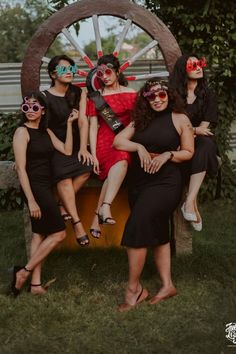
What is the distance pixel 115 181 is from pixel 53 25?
5.82 ft

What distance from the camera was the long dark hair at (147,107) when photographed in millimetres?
3422

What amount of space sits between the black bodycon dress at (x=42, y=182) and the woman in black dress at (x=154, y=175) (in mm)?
450

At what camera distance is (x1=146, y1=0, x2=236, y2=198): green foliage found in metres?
5.62

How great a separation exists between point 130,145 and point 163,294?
94 cm

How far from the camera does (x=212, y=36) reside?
5691 millimetres

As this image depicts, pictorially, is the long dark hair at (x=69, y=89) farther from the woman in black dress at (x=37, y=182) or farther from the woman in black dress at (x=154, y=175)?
the woman in black dress at (x=154, y=175)

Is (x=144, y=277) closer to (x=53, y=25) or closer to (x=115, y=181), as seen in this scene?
(x=115, y=181)

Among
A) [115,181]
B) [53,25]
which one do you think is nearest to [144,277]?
[115,181]

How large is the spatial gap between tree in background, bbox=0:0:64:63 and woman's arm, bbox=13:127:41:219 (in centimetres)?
1427

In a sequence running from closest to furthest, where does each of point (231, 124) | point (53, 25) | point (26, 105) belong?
point (26, 105)
point (53, 25)
point (231, 124)

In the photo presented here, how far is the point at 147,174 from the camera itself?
3.42 metres

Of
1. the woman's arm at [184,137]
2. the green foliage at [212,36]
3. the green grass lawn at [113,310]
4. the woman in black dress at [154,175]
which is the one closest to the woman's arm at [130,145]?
the woman in black dress at [154,175]

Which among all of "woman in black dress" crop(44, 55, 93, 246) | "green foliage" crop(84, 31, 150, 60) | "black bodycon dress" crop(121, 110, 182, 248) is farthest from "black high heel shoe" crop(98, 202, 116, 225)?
"green foliage" crop(84, 31, 150, 60)

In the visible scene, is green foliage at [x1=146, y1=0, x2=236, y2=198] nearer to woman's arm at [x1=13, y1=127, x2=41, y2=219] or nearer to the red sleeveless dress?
the red sleeveless dress
